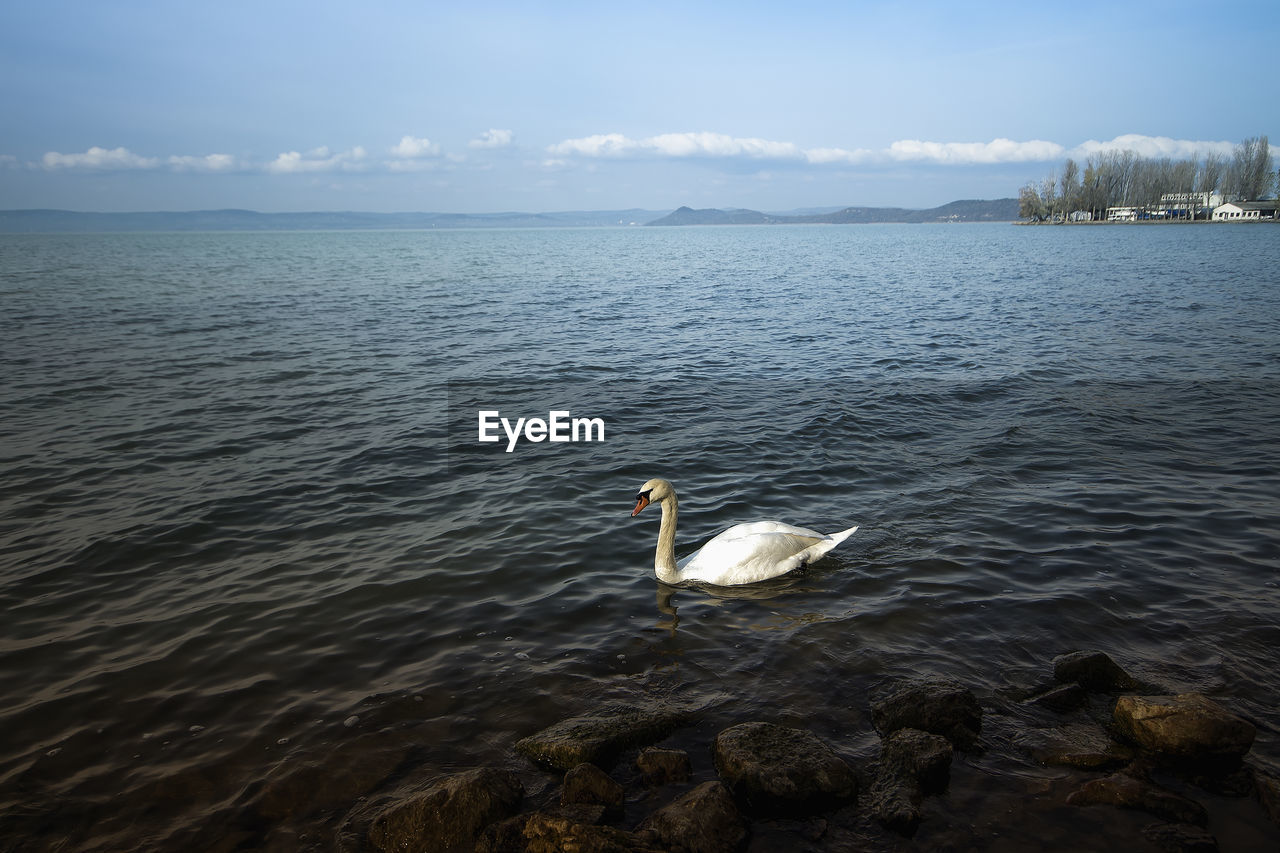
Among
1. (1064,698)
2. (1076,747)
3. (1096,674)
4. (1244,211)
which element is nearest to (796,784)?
(1076,747)

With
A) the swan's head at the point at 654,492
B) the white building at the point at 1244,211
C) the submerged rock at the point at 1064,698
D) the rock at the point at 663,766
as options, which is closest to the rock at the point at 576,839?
the rock at the point at 663,766

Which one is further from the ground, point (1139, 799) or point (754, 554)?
point (754, 554)

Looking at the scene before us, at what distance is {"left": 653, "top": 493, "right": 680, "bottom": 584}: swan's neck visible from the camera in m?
8.35

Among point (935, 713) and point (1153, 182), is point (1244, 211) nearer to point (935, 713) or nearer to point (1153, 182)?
point (1153, 182)

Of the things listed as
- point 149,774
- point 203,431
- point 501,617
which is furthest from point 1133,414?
point 203,431

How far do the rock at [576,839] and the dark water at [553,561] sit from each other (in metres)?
0.97

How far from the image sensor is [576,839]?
14.0 feet

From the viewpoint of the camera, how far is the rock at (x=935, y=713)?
540 cm

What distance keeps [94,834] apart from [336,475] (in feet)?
24.1

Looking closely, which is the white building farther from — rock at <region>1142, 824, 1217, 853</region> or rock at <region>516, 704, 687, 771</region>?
rock at <region>516, 704, 687, 771</region>

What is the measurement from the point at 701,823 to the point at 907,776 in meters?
1.50

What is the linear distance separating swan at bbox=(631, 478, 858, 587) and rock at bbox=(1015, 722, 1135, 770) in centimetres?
326

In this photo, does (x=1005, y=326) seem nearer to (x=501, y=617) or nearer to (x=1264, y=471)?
(x=1264, y=471)

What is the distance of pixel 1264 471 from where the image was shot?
1117cm
